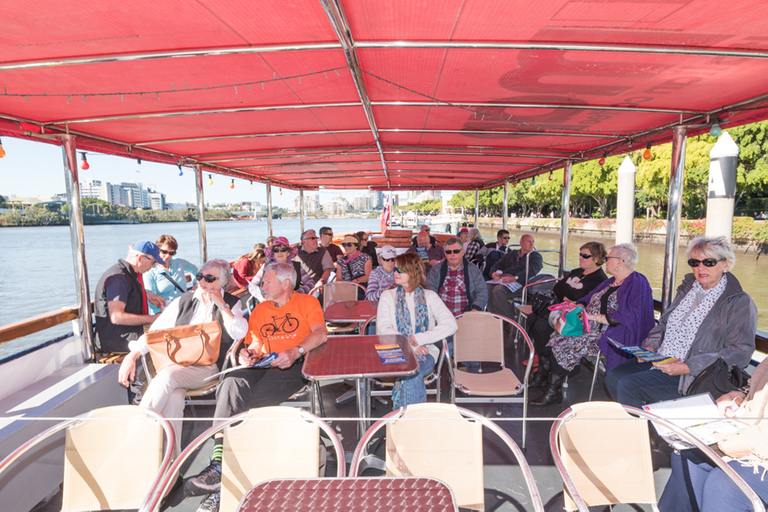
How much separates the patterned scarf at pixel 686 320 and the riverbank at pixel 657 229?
31.8 feet

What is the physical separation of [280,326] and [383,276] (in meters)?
1.67

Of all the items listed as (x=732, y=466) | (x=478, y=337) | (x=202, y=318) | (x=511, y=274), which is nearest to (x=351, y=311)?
(x=478, y=337)

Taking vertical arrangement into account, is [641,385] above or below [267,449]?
below

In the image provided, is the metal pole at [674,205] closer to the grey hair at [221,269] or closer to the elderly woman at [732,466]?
the elderly woman at [732,466]

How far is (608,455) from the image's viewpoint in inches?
67.5

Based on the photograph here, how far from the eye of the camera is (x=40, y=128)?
3494mm

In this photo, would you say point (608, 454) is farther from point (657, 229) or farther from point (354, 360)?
point (657, 229)

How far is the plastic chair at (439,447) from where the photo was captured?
5.39 ft

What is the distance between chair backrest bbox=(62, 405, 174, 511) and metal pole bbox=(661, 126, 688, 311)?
14.2 ft

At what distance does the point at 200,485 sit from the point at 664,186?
26377 mm

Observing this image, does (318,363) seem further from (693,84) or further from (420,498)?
(693,84)

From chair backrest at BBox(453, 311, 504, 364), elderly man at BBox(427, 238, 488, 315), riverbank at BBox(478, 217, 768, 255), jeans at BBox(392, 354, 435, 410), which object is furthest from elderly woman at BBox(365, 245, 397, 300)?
riverbank at BBox(478, 217, 768, 255)

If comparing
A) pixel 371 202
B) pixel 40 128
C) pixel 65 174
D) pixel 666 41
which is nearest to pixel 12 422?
pixel 65 174

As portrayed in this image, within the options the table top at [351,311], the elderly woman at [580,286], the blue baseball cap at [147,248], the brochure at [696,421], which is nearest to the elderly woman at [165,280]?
the blue baseball cap at [147,248]
